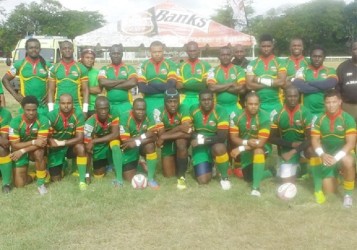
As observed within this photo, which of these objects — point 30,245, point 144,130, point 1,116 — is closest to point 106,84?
point 144,130

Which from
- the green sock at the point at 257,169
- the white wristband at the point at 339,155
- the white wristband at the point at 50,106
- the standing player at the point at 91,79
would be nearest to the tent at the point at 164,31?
the standing player at the point at 91,79

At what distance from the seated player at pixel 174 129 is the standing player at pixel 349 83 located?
7.47ft

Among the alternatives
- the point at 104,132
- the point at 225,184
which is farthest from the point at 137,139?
the point at 225,184

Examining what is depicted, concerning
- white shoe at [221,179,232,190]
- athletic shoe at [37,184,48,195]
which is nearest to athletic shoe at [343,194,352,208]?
white shoe at [221,179,232,190]

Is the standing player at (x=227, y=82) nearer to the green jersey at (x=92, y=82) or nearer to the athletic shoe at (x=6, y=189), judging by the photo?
the green jersey at (x=92, y=82)

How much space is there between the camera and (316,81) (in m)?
6.71

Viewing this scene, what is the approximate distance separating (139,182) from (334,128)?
2.71 m

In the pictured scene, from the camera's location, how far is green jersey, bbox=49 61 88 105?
7.07 m

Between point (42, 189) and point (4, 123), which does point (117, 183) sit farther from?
point (4, 123)

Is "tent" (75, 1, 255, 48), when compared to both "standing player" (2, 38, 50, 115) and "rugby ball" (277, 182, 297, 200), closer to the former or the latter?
"standing player" (2, 38, 50, 115)

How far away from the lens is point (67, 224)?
5.04m

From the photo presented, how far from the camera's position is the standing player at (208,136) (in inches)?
254

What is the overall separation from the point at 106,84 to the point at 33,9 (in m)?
83.0

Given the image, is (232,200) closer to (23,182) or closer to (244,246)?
(244,246)
